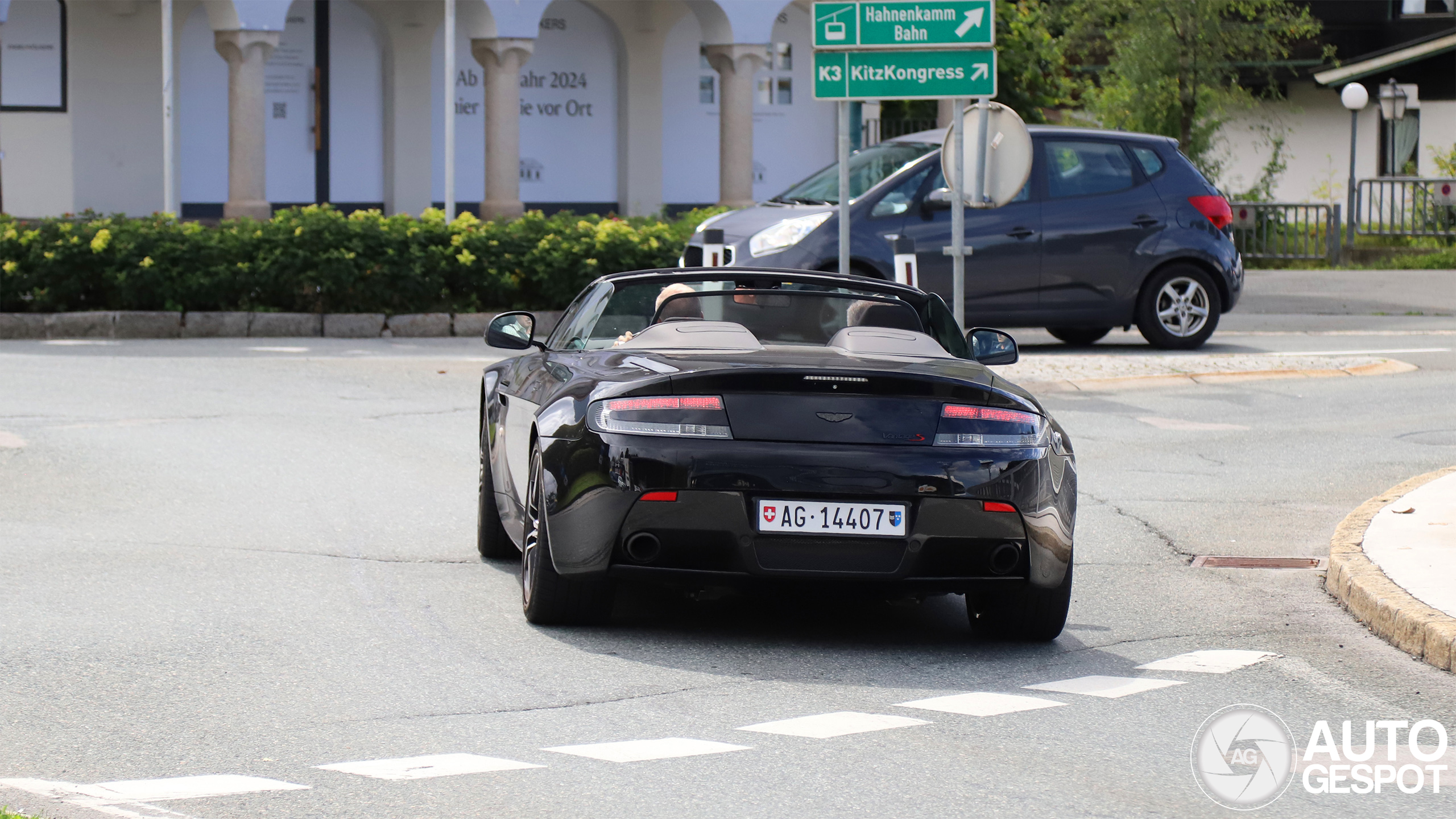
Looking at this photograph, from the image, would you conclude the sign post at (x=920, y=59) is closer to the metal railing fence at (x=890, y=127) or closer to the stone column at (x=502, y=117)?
the stone column at (x=502, y=117)

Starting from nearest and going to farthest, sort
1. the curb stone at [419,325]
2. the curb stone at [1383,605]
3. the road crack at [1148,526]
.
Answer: the curb stone at [1383,605] < the road crack at [1148,526] < the curb stone at [419,325]

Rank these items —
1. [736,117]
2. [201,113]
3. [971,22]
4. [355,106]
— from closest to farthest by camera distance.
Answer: [971,22]
[201,113]
[736,117]
[355,106]

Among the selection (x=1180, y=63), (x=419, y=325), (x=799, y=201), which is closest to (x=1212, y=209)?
(x=799, y=201)

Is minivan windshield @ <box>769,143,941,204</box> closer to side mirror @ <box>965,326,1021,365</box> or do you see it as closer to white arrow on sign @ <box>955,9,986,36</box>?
white arrow on sign @ <box>955,9,986,36</box>

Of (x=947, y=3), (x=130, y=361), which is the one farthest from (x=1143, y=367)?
(x=130, y=361)

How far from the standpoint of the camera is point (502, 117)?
1051 inches

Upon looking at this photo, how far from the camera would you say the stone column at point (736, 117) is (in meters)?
28.2

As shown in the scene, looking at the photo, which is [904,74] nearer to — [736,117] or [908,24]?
[908,24]

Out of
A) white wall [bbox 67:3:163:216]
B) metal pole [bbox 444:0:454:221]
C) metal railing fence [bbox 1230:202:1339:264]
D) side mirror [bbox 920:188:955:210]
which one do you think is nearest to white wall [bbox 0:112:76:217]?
white wall [bbox 67:3:163:216]

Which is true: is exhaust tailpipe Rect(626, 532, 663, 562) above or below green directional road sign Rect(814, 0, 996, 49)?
below

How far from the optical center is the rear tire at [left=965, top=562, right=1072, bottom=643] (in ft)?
21.0

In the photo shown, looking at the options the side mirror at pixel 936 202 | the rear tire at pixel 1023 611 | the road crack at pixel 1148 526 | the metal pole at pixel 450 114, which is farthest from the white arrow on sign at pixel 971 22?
the metal pole at pixel 450 114

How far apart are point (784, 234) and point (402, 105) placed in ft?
47.1

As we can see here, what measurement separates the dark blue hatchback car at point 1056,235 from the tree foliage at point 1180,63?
1684 centimetres
